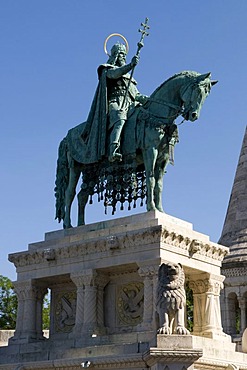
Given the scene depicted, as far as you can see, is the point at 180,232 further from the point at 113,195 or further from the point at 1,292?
the point at 1,292

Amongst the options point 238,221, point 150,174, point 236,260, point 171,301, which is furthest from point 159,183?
point 238,221

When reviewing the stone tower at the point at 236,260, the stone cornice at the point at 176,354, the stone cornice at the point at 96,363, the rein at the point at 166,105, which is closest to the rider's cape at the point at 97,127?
the rein at the point at 166,105

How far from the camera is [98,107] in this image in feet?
78.8

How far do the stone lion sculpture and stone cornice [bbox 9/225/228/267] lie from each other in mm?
2988

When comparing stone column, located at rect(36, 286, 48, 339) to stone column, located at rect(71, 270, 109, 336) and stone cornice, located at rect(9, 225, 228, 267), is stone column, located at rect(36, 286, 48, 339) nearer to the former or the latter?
stone cornice, located at rect(9, 225, 228, 267)

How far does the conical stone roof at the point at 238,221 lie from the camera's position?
106 ft

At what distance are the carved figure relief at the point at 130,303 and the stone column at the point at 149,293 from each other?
914 mm

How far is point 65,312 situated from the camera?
2386cm

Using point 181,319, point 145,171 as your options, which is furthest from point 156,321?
point 145,171

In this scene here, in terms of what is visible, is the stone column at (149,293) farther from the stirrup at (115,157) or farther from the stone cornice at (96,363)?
the stirrup at (115,157)

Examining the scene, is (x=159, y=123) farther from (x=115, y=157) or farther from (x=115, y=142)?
(x=115, y=157)

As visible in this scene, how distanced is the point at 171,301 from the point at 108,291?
198 inches

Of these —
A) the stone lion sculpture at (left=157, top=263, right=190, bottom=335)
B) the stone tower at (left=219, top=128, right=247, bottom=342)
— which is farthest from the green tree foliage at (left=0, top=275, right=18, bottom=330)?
the stone lion sculpture at (left=157, top=263, right=190, bottom=335)

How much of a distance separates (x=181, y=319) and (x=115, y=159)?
5.96 m
